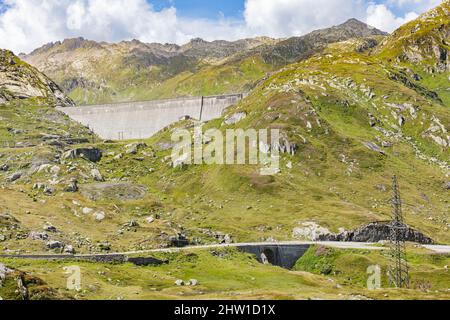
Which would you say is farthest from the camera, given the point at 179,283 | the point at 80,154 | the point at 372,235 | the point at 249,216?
the point at 80,154

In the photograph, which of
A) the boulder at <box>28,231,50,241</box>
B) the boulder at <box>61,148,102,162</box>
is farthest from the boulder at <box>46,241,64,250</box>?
the boulder at <box>61,148,102,162</box>

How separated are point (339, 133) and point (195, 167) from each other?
52.9 metres

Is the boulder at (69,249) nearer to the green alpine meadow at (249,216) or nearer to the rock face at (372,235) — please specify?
the green alpine meadow at (249,216)

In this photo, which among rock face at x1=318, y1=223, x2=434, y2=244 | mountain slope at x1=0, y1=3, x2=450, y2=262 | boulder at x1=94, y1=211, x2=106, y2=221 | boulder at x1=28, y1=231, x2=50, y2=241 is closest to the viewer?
boulder at x1=28, y1=231, x2=50, y2=241

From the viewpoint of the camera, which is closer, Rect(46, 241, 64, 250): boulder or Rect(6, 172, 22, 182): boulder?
Rect(46, 241, 64, 250): boulder

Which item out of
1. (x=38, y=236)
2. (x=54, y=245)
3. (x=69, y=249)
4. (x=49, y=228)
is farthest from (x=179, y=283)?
(x=49, y=228)

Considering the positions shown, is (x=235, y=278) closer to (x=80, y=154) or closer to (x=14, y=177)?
(x=14, y=177)

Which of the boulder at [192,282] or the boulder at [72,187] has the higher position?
the boulder at [72,187]

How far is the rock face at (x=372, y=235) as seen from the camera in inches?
4633

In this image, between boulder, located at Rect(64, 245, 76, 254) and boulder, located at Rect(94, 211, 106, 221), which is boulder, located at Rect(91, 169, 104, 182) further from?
boulder, located at Rect(64, 245, 76, 254)

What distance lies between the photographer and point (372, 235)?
388 ft

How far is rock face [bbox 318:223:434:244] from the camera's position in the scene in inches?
4633

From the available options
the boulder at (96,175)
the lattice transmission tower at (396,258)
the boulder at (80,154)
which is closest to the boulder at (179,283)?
the lattice transmission tower at (396,258)

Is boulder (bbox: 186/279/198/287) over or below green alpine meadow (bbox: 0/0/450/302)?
below
